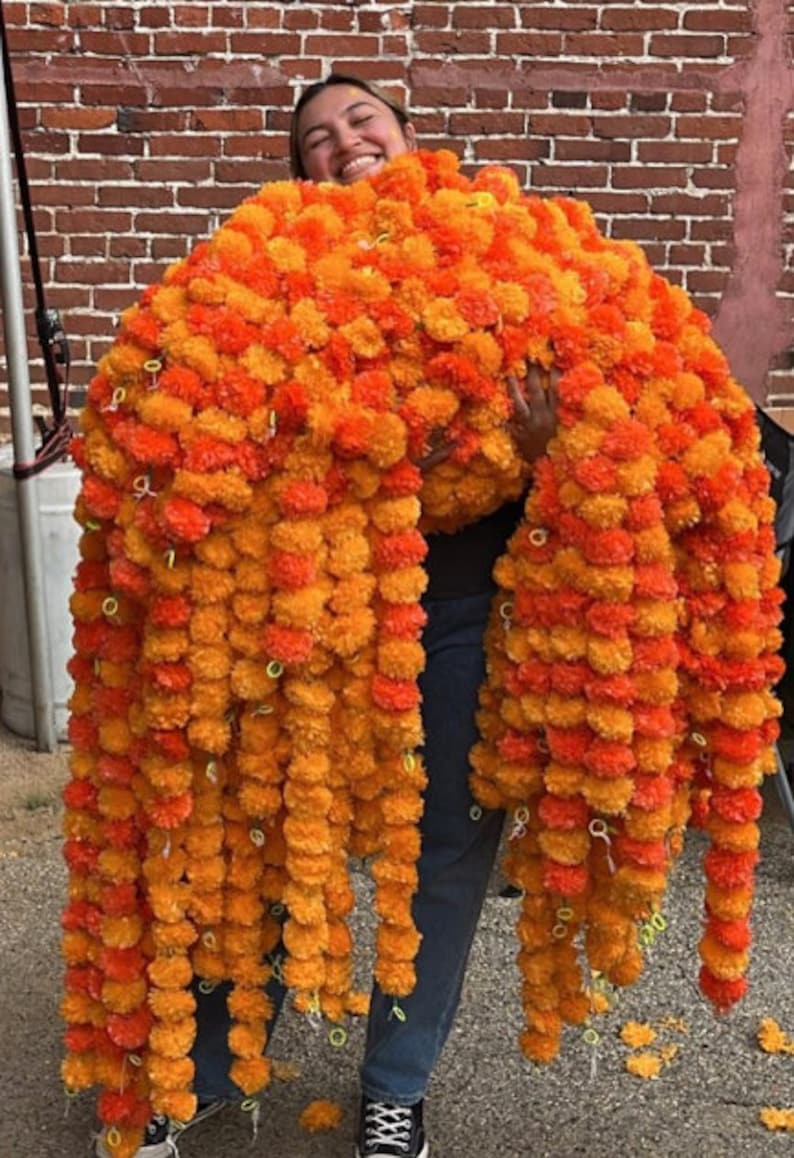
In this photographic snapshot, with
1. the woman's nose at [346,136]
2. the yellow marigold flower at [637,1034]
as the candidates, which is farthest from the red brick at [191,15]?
the yellow marigold flower at [637,1034]

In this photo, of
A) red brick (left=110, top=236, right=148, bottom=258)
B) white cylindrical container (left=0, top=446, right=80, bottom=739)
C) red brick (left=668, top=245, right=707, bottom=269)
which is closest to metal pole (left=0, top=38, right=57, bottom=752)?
white cylindrical container (left=0, top=446, right=80, bottom=739)

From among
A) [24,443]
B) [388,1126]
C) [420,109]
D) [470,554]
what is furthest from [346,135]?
[420,109]

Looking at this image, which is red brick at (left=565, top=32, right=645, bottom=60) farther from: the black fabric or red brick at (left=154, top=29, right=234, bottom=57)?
the black fabric

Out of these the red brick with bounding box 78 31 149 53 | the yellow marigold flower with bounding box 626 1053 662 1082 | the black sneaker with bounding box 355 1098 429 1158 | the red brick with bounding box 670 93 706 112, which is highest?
the red brick with bounding box 78 31 149 53

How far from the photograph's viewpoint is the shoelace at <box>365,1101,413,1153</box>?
2.35 meters

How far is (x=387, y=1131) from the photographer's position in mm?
2346

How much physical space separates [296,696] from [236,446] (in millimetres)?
358

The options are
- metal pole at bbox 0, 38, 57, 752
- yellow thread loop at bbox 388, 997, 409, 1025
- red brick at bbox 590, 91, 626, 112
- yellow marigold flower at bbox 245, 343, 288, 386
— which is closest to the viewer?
yellow marigold flower at bbox 245, 343, 288, 386

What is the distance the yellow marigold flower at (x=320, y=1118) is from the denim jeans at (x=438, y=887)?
23 centimetres

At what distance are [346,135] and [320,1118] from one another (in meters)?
1.80

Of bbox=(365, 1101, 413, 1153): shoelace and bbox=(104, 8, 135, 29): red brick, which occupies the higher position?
bbox=(104, 8, 135, 29): red brick

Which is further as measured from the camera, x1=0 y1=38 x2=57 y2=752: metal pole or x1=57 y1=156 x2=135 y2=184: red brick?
x1=57 y1=156 x2=135 y2=184: red brick

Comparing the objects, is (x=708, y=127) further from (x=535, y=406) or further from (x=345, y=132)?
(x=535, y=406)

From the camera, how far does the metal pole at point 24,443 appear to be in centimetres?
399
